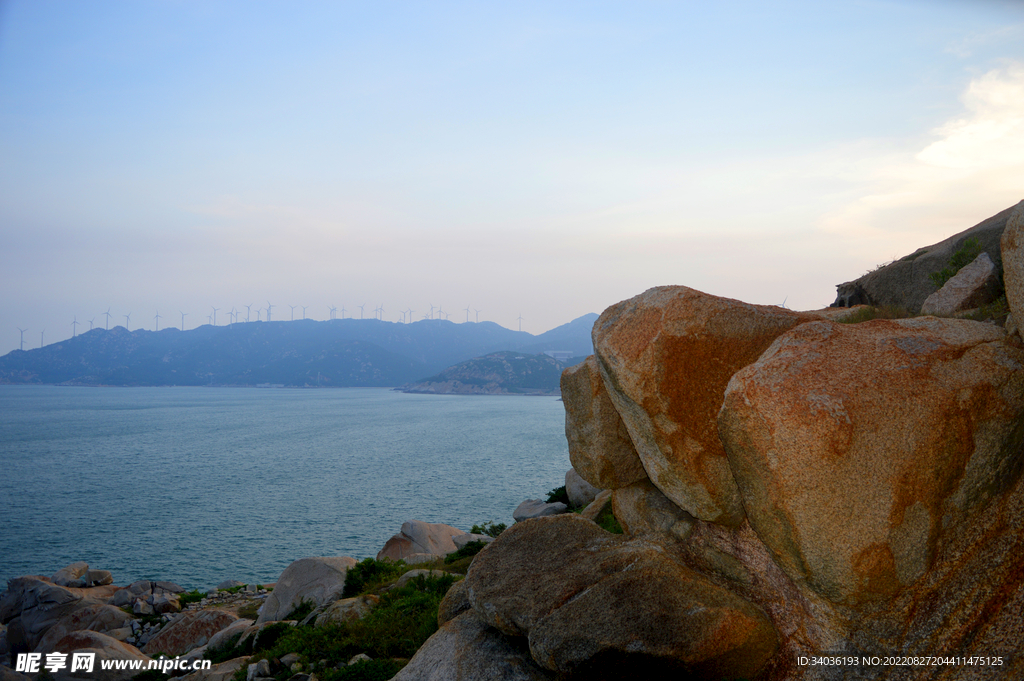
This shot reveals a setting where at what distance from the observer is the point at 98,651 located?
24453mm

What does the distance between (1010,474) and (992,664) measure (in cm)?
287

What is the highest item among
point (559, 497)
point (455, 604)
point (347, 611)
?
point (455, 604)

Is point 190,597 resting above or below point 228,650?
below

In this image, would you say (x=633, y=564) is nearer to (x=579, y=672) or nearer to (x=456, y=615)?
(x=579, y=672)

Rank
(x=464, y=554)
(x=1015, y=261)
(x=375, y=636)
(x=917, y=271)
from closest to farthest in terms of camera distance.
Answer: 1. (x=1015, y=261)
2. (x=375, y=636)
3. (x=917, y=271)
4. (x=464, y=554)

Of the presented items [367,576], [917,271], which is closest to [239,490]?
[367,576]

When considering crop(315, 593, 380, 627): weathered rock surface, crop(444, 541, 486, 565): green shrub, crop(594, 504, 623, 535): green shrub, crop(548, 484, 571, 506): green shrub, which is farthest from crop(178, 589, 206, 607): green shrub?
crop(594, 504, 623, 535): green shrub

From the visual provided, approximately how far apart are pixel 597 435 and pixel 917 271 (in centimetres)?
1183

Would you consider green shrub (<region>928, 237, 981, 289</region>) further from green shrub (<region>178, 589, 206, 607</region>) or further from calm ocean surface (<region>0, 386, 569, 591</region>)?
calm ocean surface (<region>0, 386, 569, 591</region>)

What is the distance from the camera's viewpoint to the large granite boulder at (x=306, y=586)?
23234mm

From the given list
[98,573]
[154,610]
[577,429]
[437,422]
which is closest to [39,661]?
[154,610]

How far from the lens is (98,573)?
127 ft

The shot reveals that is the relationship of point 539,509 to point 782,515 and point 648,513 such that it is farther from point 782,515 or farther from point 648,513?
point 782,515

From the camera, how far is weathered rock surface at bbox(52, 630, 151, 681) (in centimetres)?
2284
